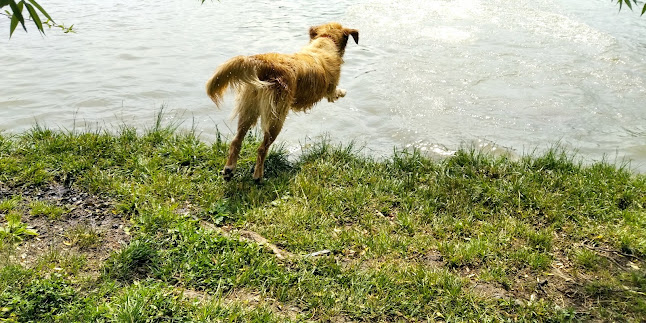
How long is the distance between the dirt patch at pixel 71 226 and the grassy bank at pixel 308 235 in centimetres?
2

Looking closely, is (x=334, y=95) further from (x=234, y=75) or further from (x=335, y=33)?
(x=234, y=75)

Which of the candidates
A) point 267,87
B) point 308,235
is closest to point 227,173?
point 267,87

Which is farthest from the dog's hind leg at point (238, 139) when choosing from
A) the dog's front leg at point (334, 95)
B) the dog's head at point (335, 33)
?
the dog's head at point (335, 33)

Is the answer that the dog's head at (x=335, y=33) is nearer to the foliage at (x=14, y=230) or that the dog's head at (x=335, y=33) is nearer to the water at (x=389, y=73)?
the water at (x=389, y=73)

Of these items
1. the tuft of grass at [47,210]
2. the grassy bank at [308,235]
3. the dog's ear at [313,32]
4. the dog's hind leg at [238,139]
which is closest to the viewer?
the grassy bank at [308,235]

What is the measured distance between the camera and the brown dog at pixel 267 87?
4375 mm

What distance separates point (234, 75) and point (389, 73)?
4274mm

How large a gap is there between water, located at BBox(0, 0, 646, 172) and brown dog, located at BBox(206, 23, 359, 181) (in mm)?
1102

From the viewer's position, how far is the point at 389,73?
816 cm

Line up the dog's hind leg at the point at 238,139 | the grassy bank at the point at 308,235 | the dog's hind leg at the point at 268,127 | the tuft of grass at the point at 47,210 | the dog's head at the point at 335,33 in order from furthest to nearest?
the dog's head at the point at 335,33 → the dog's hind leg at the point at 238,139 → the dog's hind leg at the point at 268,127 → the tuft of grass at the point at 47,210 → the grassy bank at the point at 308,235

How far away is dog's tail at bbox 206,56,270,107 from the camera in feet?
14.1

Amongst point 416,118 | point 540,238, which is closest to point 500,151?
point 416,118

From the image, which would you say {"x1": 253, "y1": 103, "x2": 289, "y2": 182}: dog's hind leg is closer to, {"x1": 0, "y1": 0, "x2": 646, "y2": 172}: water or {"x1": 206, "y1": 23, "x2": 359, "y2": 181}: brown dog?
{"x1": 206, "y1": 23, "x2": 359, "y2": 181}: brown dog

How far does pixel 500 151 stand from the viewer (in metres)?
5.93
